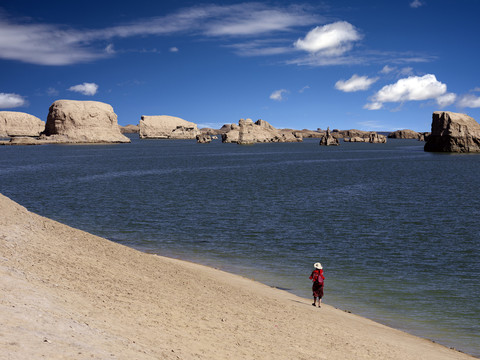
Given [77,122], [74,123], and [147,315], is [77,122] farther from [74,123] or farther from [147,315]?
[147,315]

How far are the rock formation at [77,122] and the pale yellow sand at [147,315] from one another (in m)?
176

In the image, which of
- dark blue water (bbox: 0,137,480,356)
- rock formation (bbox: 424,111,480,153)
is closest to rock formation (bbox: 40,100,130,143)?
rock formation (bbox: 424,111,480,153)

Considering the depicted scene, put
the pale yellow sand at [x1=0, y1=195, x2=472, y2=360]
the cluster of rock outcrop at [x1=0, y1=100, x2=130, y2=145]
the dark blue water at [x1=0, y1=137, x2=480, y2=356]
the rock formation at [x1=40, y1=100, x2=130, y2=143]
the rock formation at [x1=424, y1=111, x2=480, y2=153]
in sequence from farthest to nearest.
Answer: the cluster of rock outcrop at [x1=0, y1=100, x2=130, y2=145], the rock formation at [x1=40, y1=100, x2=130, y2=143], the rock formation at [x1=424, y1=111, x2=480, y2=153], the dark blue water at [x1=0, y1=137, x2=480, y2=356], the pale yellow sand at [x1=0, y1=195, x2=472, y2=360]

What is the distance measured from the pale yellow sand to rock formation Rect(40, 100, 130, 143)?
17637cm

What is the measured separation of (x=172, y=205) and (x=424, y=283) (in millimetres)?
23500

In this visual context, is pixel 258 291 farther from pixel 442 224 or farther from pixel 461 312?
pixel 442 224

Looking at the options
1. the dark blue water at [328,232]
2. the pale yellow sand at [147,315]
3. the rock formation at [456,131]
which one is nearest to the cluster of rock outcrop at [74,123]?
the rock formation at [456,131]

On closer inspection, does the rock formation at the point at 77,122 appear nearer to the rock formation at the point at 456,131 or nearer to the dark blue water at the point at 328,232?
the rock formation at the point at 456,131

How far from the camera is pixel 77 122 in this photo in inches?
7156

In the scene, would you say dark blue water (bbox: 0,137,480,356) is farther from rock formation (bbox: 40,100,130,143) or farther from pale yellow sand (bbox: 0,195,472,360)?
rock formation (bbox: 40,100,130,143)

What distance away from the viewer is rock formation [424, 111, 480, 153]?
408ft

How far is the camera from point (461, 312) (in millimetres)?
14406

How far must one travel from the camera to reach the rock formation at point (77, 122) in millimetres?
180000

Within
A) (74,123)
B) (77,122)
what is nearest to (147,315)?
(77,122)
